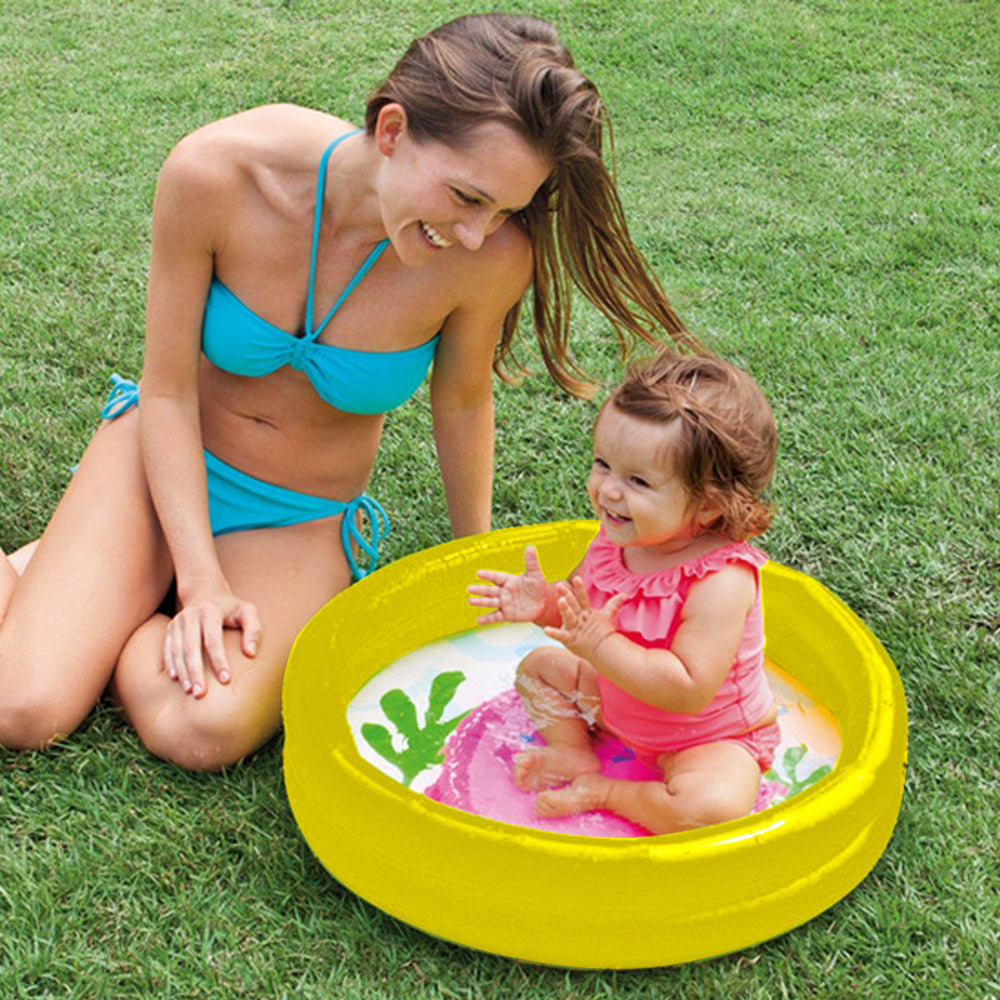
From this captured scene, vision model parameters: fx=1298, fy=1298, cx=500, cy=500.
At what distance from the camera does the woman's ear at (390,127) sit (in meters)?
2.28

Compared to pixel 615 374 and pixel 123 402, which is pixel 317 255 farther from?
pixel 615 374

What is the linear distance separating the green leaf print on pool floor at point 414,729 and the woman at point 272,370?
26cm

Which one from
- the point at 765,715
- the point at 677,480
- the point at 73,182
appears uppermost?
the point at 677,480

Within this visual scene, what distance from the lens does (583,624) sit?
220cm

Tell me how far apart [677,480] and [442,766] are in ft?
2.60

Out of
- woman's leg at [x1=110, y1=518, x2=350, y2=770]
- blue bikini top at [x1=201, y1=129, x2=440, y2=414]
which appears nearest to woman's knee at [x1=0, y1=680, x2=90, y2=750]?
woman's leg at [x1=110, y1=518, x2=350, y2=770]

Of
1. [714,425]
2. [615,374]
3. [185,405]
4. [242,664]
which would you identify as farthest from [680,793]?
[615,374]

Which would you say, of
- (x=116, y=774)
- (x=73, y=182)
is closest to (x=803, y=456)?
(x=116, y=774)

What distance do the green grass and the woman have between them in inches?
6.5

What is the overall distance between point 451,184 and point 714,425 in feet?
1.98

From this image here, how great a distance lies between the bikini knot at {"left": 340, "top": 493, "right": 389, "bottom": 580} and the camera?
113 inches

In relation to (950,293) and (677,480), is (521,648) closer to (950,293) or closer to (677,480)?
(677,480)

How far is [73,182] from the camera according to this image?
533 centimetres

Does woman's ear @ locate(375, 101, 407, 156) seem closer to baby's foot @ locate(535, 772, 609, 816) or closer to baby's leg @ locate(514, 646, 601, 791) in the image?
baby's leg @ locate(514, 646, 601, 791)
